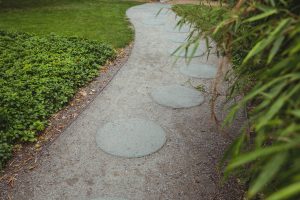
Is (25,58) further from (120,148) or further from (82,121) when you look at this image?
(120,148)

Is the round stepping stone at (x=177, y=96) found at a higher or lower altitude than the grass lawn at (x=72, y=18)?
higher

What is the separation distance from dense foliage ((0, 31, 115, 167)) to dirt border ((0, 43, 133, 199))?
90 millimetres

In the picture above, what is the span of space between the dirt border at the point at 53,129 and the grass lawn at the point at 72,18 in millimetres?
1885

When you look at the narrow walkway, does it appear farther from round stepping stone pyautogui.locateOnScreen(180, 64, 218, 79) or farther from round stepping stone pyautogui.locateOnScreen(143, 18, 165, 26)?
round stepping stone pyautogui.locateOnScreen(143, 18, 165, 26)

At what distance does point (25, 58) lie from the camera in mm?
6316

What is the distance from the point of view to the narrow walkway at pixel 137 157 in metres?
3.23

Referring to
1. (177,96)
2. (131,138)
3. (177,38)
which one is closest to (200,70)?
(177,96)

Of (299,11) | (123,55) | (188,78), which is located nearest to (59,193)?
(299,11)

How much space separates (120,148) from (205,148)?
3.38 ft

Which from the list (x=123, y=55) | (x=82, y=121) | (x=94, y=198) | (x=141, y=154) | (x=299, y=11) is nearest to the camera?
(x=299, y=11)

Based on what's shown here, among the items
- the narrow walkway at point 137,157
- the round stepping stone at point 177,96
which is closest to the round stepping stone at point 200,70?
the narrow walkway at point 137,157

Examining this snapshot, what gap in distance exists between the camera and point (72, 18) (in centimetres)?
999

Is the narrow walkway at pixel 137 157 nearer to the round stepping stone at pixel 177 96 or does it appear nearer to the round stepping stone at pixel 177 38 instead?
the round stepping stone at pixel 177 96

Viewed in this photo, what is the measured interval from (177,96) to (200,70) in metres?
1.36
